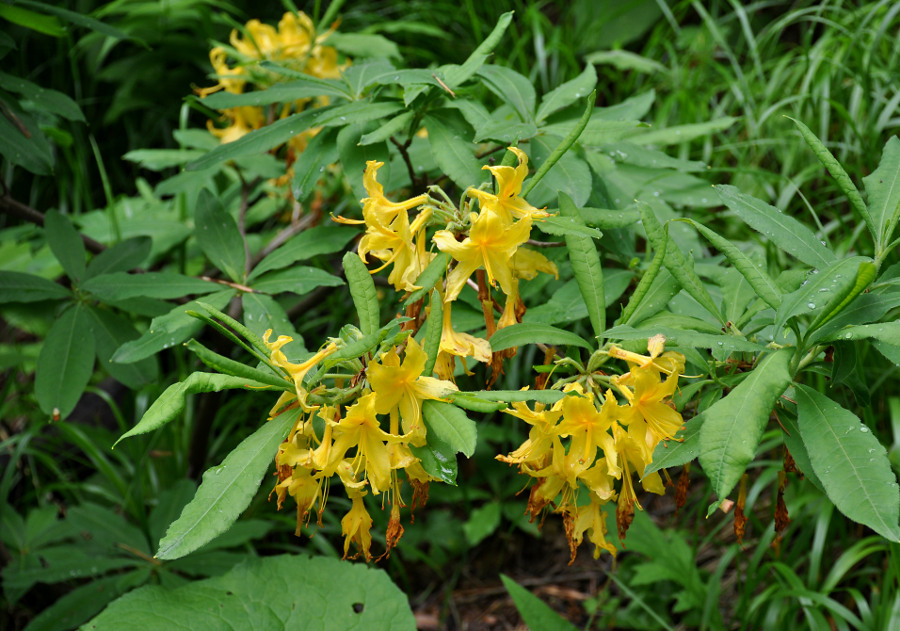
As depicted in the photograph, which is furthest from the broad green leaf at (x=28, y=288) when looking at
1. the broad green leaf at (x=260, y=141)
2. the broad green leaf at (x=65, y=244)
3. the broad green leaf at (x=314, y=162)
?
the broad green leaf at (x=314, y=162)

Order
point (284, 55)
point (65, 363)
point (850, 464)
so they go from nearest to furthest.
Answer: point (850, 464) < point (65, 363) < point (284, 55)

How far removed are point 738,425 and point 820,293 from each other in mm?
156

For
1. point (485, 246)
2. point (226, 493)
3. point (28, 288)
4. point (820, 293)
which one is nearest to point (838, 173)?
point (820, 293)

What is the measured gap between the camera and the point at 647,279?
2.69ft

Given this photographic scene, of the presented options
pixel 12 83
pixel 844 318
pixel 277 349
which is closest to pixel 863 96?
pixel 844 318

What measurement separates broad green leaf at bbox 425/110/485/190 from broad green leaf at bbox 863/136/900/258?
0.47 meters

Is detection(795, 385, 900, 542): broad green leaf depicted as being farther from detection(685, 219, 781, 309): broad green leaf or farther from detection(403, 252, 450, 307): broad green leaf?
detection(403, 252, 450, 307): broad green leaf

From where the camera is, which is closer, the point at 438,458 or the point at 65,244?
the point at 438,458

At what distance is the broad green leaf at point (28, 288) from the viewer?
1234mm

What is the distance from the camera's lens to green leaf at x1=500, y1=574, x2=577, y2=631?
1.32 meters

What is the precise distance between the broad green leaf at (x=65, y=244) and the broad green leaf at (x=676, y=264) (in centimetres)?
100

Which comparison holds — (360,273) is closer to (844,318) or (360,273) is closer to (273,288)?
(273,288)

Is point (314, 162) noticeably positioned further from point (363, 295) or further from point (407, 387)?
point (407, 387)

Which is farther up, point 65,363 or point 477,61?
point 477,61
